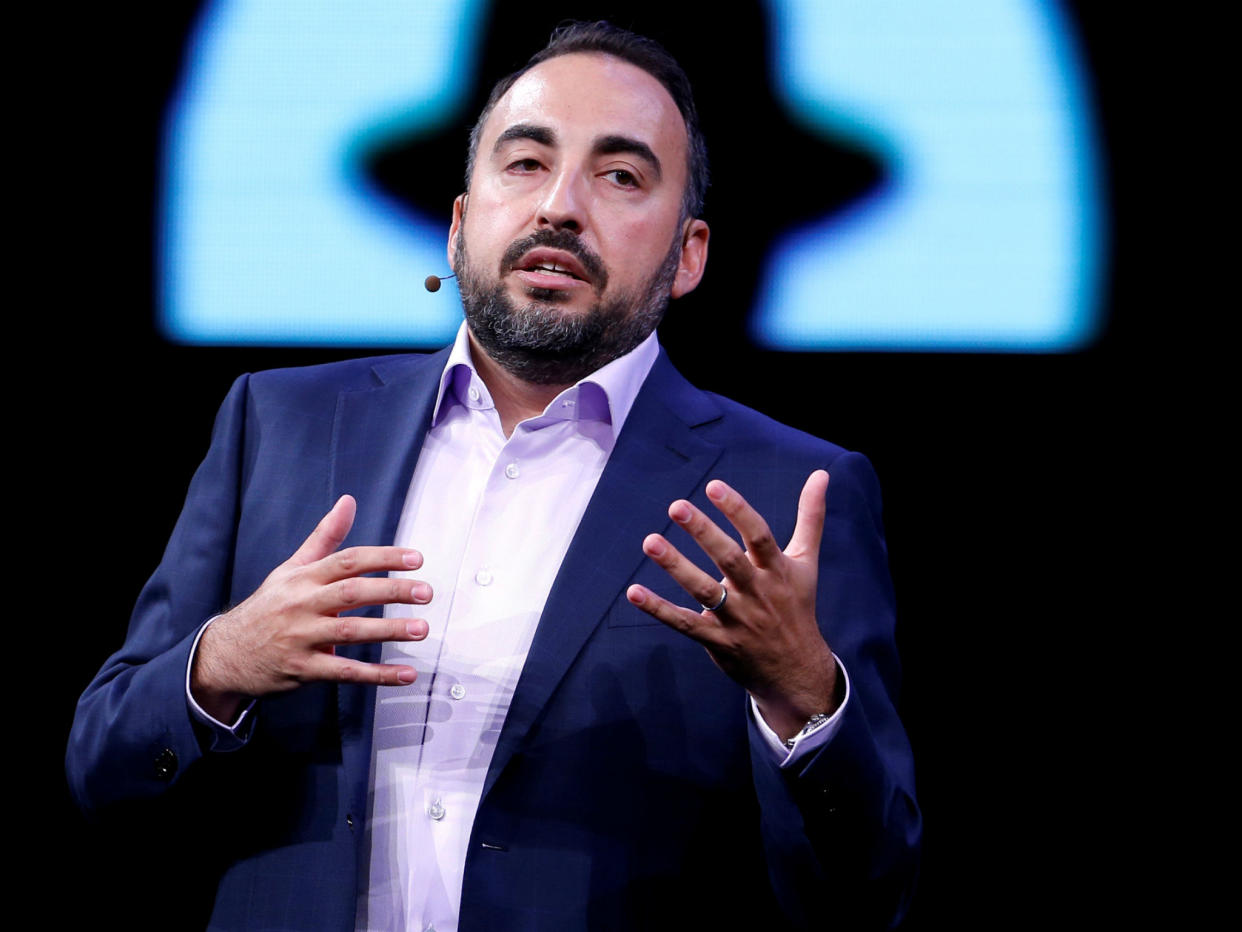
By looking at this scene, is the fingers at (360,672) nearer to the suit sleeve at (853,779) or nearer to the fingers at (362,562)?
the fingers at (362,562)

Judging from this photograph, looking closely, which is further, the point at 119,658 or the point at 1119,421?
the point at 1119,421

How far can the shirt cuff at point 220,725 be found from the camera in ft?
5.04

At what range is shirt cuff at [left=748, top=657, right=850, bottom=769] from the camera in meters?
1.45

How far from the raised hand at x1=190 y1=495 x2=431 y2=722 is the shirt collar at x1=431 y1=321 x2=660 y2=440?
0.45 meters

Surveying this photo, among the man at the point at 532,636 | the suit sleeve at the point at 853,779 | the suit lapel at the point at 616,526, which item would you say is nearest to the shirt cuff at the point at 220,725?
the man at the point at 532,636

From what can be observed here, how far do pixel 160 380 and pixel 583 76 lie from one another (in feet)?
3.63

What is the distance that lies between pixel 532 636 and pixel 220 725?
1.38ft

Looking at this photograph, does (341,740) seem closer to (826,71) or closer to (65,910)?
(65,910)

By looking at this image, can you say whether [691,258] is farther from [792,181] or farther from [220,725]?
[220,725]

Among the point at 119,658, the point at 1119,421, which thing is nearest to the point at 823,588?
the point at 1119,421

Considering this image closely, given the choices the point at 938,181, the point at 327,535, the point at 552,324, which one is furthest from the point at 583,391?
the point at 938,181

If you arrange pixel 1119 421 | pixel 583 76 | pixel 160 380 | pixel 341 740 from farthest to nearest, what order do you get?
pixel 160 380 < pixel 1119 421 < pixel 583 76 < pixel 341 740

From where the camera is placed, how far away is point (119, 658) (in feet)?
5.74

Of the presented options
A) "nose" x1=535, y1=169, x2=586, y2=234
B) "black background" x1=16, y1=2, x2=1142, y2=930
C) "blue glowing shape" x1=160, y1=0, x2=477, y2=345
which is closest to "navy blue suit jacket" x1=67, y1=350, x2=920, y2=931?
"nose" x1=535, y1=169, x2=586, y2=234
